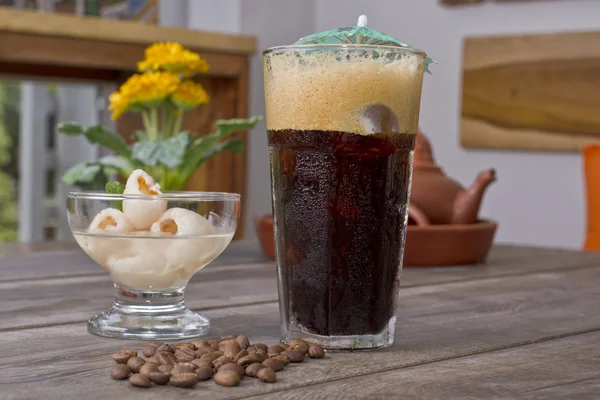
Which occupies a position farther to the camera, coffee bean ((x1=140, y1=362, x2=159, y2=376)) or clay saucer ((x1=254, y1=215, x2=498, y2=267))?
clay saucer ((x1=254, y1=215, x2=498, y2=267))

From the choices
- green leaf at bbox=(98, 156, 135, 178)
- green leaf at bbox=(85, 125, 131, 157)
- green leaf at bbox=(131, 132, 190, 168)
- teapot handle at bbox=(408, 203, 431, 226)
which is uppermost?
green leaf at bbox=(85, 125, 131, 157)

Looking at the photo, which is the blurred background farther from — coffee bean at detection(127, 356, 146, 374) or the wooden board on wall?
coffee bean at detection(127, 356, 146, 374)

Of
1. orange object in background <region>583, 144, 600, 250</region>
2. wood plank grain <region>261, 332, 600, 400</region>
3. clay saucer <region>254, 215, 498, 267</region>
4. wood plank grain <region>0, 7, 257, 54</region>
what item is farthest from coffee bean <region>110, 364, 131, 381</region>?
wood plank grain <region>0, 7, 257, 54</region>

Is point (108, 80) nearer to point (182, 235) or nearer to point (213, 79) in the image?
point (213, 79)

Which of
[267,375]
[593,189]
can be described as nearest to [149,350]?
[267,375]

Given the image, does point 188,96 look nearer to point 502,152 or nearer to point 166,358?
point 166,358

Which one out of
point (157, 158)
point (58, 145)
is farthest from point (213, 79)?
point (157, 158)
